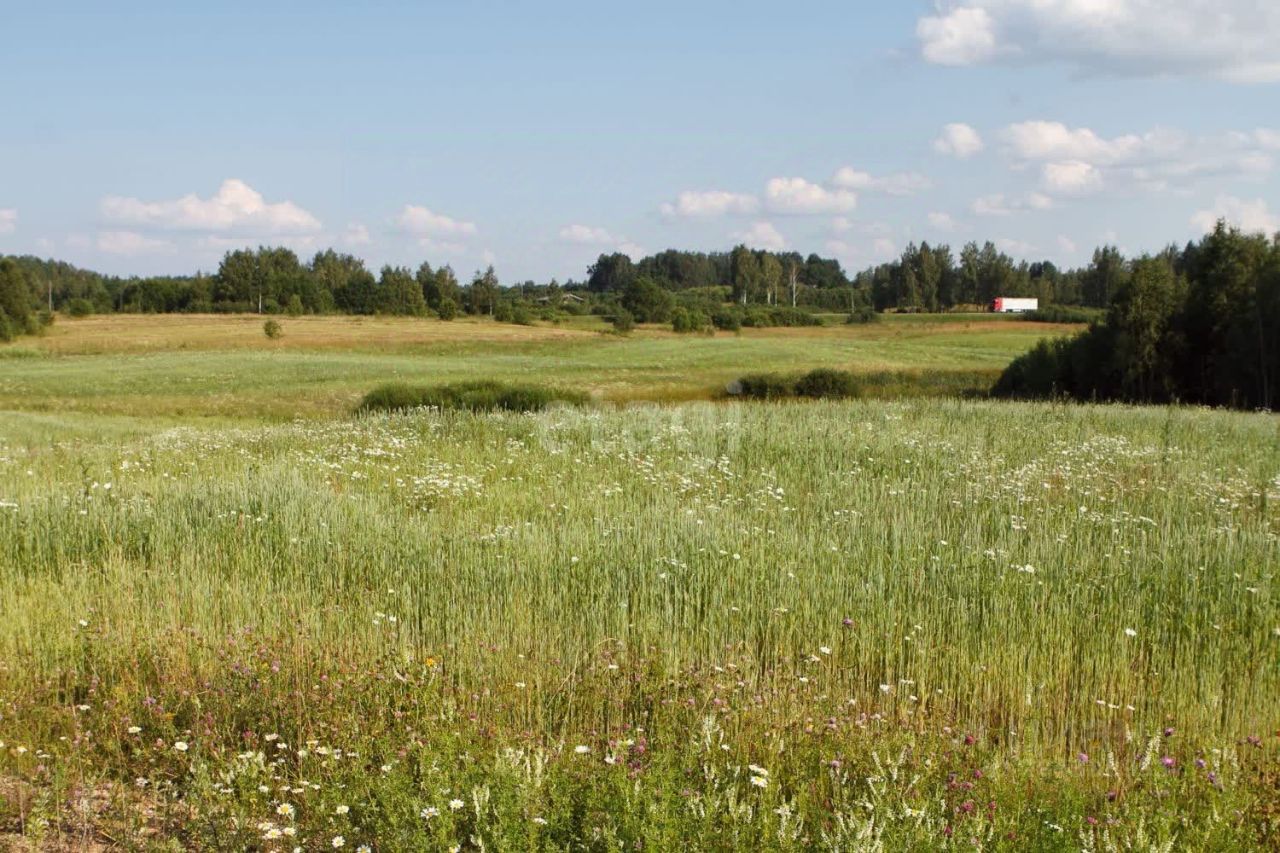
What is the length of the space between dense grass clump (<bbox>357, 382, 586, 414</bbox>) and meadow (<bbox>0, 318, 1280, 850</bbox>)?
2122 cm

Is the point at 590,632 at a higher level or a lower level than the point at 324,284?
lower

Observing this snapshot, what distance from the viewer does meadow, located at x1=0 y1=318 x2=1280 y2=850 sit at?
4.19 metres

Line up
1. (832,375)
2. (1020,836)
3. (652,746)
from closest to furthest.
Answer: (1020,836)
(652,746)
(832,375)

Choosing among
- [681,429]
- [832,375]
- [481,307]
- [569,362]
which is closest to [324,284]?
[481,307]

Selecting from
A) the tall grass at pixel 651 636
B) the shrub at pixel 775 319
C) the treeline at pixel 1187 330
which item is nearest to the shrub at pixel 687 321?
the shrub at pixel 775 319

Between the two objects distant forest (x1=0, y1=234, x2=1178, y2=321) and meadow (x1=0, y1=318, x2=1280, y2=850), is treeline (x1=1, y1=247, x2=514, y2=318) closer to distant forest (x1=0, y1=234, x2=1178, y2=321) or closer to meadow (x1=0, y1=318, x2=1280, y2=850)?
distant forest (x1=0, y1=234, x2=1178, y2=321)

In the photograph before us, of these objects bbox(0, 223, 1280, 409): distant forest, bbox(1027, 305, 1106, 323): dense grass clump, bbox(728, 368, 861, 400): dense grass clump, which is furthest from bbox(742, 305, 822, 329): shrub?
bbox(728, 368, 861, 400): dense grass clump

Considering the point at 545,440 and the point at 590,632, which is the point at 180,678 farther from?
the point at 545,440

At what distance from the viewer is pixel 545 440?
16.4 m

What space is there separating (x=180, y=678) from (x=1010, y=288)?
126637 mm

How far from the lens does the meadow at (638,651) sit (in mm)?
4191

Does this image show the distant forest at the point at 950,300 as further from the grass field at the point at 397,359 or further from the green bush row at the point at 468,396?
the green bush row at the point at 468,396

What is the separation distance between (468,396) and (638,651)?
30.9 m

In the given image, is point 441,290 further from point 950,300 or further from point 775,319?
point 950,300
